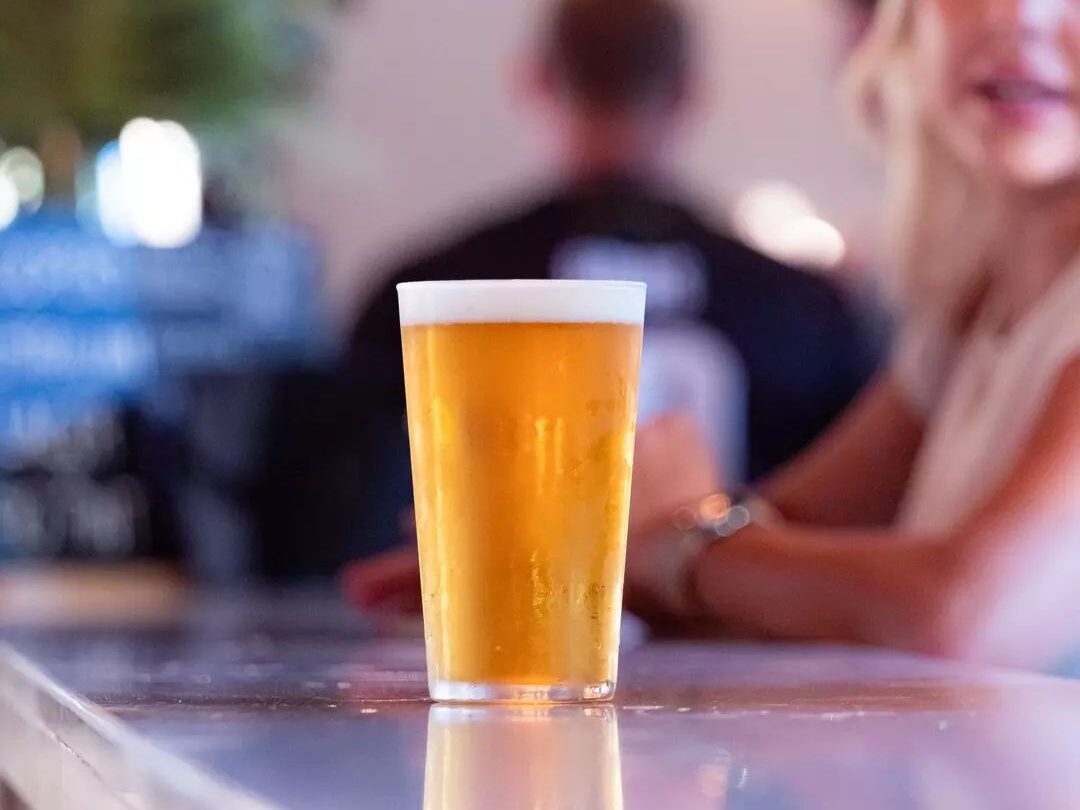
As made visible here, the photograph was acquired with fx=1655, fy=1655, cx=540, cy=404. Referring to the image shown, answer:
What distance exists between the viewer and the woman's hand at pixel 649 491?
128cm

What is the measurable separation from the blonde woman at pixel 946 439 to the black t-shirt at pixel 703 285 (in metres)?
0.83

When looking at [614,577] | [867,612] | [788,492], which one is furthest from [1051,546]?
[788,492]

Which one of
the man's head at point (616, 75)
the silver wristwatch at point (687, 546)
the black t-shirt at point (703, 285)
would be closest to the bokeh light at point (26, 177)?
the black t-shirt at point (703, 285)

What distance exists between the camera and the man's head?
8.23ft

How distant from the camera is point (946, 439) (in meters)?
1.38

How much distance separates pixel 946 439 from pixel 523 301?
A: 839 millimetres

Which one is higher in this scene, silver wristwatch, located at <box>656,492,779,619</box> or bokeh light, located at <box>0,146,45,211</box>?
bokeh light, located at <box>0,146,45,211</box>

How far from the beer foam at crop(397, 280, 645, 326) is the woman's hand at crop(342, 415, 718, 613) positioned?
0.60 m

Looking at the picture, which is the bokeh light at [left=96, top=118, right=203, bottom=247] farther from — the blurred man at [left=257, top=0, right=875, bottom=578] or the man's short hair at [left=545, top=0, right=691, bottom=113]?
the man's short hair at [left=545, top=0, right=691, bottom=113]

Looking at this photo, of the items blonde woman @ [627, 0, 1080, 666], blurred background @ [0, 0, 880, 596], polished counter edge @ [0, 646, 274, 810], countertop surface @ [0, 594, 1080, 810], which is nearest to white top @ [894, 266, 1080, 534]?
blonde woman @ [627, 0, 1080, 666]

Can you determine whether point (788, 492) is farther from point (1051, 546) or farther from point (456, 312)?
point (456, 312)

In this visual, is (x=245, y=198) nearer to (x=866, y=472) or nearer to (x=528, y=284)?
(x=866, y=472)

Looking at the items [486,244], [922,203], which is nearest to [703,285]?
[486,244]

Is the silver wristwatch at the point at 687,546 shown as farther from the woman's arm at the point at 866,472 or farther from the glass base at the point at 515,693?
the glass base at the point at 515,693
